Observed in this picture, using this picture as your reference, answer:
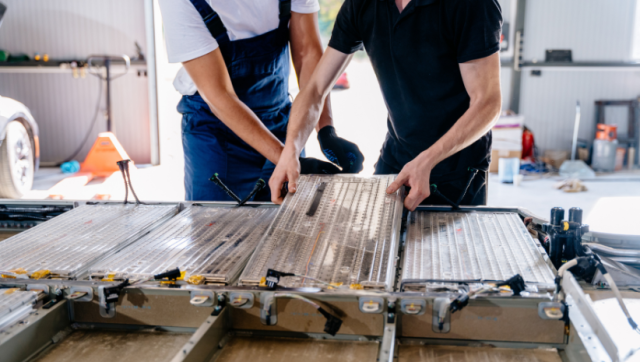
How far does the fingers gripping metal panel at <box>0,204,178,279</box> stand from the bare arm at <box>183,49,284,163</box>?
35cm

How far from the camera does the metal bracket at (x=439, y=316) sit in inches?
32.5

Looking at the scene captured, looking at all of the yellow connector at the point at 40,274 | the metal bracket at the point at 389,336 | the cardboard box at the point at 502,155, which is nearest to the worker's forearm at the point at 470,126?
the metal bracket at the point at 389,336

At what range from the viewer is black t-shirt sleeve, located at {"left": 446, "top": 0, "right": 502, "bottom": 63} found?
1.31 metres

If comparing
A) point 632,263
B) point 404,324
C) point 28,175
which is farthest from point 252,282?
point 28,175

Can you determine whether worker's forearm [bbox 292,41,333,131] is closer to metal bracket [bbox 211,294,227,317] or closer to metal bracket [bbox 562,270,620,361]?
metal bracket [bbox 211,294,227,317]

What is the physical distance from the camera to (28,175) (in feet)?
15.3

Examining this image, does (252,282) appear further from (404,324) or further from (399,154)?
(399,154)

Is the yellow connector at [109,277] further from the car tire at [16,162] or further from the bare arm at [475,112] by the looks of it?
the car tire at [16,162]

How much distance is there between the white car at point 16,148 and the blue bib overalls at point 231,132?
10.3 feet

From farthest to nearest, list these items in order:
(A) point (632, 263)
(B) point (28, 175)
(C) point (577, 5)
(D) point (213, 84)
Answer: (C) point (577, 5) < (B) point (28, 175) < (D) point (213, 84) < (A) point (632, 263)

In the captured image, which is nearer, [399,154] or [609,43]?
[399,154]

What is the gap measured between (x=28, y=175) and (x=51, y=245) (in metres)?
4.12

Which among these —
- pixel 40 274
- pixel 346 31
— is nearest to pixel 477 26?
pixel 346 31

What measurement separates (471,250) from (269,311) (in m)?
0.43
